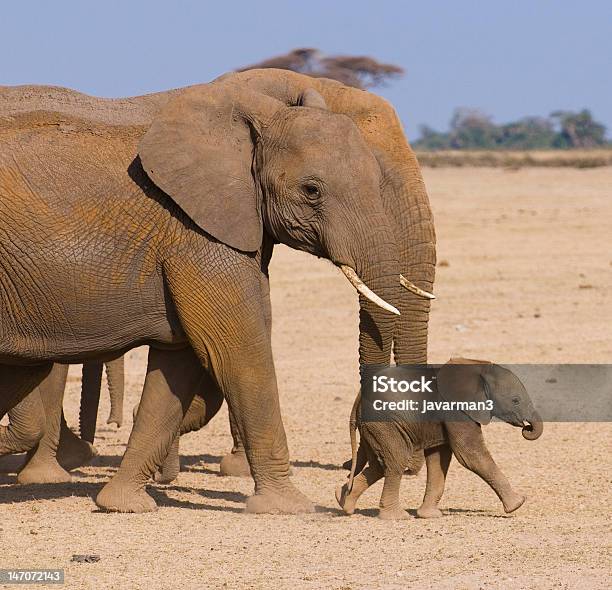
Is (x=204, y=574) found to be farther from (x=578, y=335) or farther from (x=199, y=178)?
(x=578, y=335)

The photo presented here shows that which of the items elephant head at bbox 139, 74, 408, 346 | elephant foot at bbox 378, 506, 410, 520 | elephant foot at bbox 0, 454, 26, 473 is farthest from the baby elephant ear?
elephant foot at bbox 0, 454, 26, 473

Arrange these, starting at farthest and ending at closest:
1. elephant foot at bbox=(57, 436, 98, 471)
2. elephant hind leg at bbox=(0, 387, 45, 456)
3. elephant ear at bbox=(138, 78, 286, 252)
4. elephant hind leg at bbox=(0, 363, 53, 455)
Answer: elephant foot at bbox=(57, 436, 98, 471) < elephant hind leg at bbox=(0, 387, 45, 456) < elephant hind leg at bbox=(0, 363, 53, 455) < elephant ear at bbox=(138, 78, 286, 252)

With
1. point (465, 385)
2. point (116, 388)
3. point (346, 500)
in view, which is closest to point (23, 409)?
point (346, 500)

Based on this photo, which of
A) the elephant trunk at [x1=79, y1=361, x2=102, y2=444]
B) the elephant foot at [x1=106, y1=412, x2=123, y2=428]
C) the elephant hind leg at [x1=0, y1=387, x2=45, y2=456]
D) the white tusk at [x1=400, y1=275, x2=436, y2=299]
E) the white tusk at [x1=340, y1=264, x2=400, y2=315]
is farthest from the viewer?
the elephant foot at [x1=106, y1=412, x2=123, y2=428]

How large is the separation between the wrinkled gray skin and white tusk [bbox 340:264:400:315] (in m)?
1.86

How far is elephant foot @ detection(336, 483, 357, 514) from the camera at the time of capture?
8.95 metres

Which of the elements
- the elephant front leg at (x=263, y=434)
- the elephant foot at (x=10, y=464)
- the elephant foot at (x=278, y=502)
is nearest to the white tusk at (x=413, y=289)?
the elephant front leg at (x=263, y=434)

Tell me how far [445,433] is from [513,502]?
50cm

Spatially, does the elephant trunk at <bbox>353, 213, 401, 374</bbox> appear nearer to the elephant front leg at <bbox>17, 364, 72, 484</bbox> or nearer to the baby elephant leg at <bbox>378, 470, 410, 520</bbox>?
the baby elephant leg at <bbox>378, 470, 410, 520</bbox>

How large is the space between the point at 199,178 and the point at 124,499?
1.77 m

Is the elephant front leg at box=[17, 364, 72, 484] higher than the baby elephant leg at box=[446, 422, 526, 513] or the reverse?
the reverse

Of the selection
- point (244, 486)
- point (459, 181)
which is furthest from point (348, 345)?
point (459, 181)

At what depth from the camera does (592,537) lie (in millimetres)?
8047

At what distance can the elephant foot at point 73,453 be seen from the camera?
1079cm
